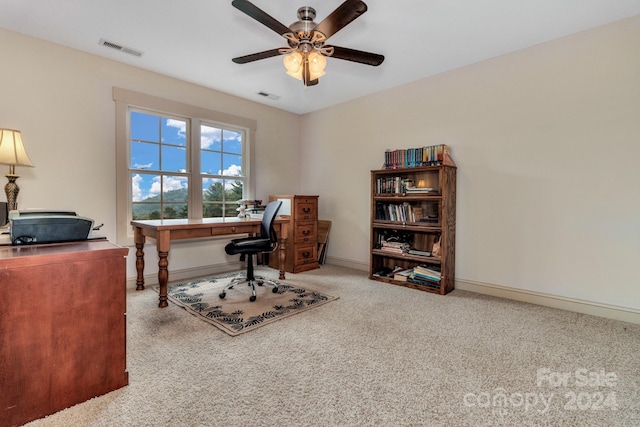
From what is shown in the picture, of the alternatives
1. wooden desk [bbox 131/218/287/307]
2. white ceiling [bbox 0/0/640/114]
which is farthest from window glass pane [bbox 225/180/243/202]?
white ceiling [bbox 0/0/640/114]

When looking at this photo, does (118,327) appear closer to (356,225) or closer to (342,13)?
(342,13)

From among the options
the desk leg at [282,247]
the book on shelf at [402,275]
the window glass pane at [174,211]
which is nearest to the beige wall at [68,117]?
the window glass pane at [174,211]

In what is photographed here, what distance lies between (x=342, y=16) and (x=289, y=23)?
780mm

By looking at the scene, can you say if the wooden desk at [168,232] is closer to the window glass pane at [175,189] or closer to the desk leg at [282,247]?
the desk leg at [282,247]

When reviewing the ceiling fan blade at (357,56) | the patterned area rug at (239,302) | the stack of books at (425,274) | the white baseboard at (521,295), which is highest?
the ceiling fan blade at (357,56)

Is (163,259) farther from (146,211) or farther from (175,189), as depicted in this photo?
(175,189)

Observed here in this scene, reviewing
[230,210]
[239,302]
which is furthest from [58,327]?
[230,210]

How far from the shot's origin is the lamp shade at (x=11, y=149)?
224 cm

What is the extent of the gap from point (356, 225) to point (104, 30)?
11.3ft

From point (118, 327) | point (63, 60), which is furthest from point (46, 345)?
point (63, 60)

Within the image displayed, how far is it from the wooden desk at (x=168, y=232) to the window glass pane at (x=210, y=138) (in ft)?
4.31

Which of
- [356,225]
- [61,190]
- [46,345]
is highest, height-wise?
[61,190]

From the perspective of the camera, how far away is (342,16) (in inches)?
74.3

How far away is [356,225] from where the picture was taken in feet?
14.1
